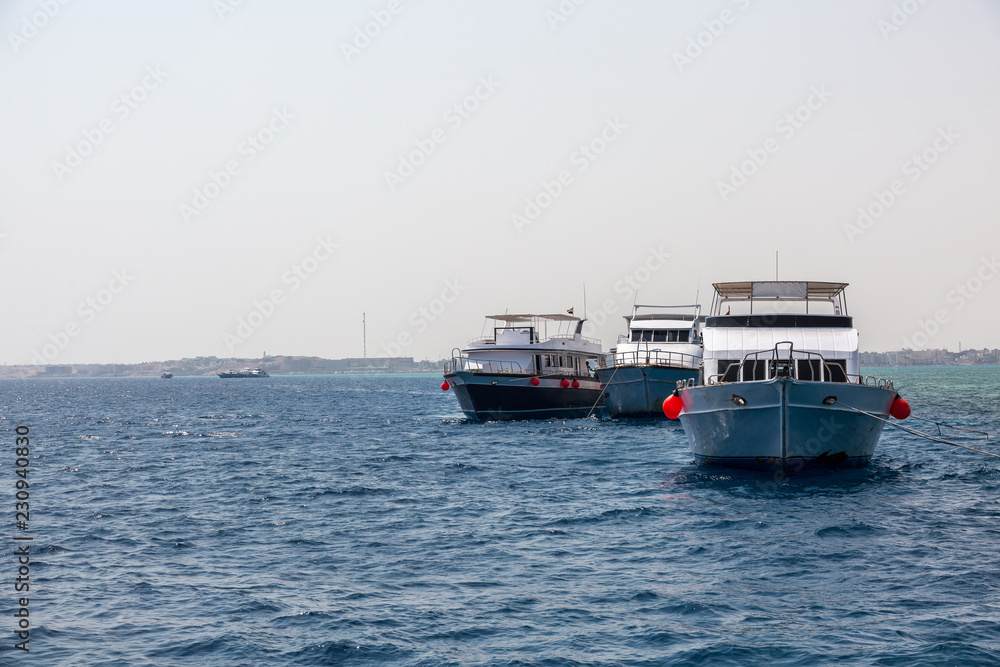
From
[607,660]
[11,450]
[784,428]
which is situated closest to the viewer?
[607,660]

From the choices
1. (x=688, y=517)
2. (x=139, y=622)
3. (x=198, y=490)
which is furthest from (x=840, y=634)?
(x=198, y=490)

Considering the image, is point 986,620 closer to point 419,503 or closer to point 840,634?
point 840,634

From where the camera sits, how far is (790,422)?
77.8 ft

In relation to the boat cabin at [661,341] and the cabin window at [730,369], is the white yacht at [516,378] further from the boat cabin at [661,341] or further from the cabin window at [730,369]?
the cabin window at [730,369]

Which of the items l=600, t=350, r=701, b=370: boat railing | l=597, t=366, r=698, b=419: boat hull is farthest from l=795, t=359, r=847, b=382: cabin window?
l=600, t=350, r=701, b=370: boat railing

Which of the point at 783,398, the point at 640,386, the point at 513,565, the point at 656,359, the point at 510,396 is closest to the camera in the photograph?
the point at 513,565

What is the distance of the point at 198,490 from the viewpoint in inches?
1000

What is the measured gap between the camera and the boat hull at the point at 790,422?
23.6 m

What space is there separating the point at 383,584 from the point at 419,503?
314 inches

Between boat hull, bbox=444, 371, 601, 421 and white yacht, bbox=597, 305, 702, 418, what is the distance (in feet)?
6.07

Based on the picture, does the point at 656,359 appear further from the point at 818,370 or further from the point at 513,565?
the point at 513,565

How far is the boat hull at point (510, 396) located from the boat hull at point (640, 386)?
1.46 meters

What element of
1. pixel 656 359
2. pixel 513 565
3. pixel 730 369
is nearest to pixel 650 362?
pixel 656 359

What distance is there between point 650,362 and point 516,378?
782 centimetres
